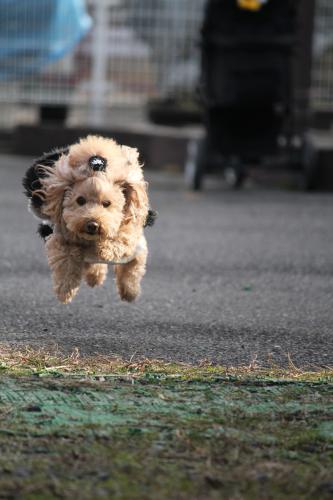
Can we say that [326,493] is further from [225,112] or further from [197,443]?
[225,112]

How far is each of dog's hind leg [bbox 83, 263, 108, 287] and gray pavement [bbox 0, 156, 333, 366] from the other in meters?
0.13

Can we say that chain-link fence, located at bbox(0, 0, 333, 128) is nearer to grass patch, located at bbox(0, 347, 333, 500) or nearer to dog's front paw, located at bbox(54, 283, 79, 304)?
dog's front paw, located at bbox(54, 283, 79, 304)

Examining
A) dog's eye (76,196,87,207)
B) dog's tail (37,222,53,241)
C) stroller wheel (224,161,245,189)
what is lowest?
stroller wheel (224,161,245,189)

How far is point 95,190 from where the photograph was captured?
428 cm

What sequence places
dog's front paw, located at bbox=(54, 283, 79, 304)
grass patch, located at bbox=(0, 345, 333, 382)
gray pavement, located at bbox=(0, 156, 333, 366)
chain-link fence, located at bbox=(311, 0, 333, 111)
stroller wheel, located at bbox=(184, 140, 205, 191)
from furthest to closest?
chain-link fence, located at bbox=(311, 0, 333, 111) → stroller wheel, located at bbox=(184, 140, 205, 191) → dog's front paw, located at bbox=(54, 283, 79, 304) → gray pavement, located at bbox=(0, 156, 333, 366) → grass patch, located at bbox=(0, 345, 333, 382)

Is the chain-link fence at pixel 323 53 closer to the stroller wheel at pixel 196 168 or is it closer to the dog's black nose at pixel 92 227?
the stroller wheel at pixel 196 168

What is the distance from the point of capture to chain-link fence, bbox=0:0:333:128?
1305cm

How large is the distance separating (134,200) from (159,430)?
5.01ft

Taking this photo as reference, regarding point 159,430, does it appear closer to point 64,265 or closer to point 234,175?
point 64,265

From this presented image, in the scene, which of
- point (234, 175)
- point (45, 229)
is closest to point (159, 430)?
point (45, 229)

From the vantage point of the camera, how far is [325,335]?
184 inches

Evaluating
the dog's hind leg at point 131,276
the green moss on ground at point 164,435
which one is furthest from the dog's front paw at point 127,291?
the green moss on ground at point 164,435

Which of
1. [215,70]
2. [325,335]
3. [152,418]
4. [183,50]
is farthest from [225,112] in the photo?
[152,418]

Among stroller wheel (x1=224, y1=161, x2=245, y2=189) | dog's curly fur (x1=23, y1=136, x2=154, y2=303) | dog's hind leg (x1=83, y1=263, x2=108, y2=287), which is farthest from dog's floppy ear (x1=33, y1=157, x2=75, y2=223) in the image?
stroller wheel (x1=224, y1=161, x2=245, y2=189)
